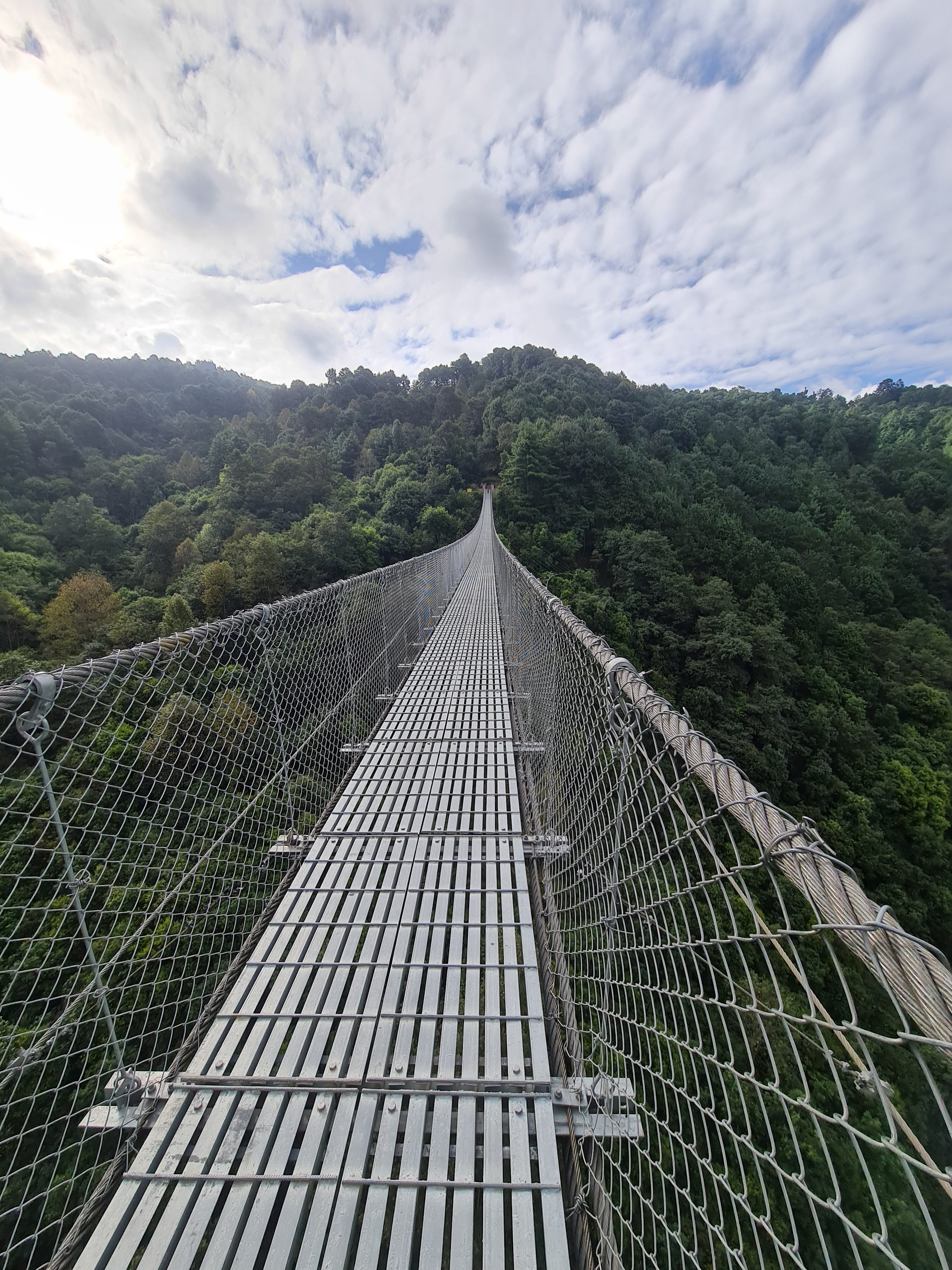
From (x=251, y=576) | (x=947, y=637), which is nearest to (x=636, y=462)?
(x=947, y=637)

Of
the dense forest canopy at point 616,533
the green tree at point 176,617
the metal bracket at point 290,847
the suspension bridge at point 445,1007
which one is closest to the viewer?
the suspension bridge at point 445,1007

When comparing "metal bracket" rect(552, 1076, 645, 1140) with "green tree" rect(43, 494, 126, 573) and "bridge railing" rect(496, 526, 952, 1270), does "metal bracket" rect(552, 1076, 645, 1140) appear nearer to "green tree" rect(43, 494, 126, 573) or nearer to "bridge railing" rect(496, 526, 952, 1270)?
"bridge railing" rect(496, 526, 952, 1270)

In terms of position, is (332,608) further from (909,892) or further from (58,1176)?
(909,892)

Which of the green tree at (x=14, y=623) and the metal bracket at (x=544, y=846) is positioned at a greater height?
the metal bracket at (x=544, y=846)

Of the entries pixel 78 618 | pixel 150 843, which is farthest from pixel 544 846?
pixel 78 618

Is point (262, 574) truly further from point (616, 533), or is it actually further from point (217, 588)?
point (616, 533)

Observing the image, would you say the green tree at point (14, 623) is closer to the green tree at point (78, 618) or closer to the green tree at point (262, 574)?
the green tree at point (78, 618)

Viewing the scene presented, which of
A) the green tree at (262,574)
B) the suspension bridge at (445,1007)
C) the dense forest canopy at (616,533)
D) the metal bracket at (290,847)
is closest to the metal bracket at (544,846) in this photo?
the suspension bridge at (445,1007)
